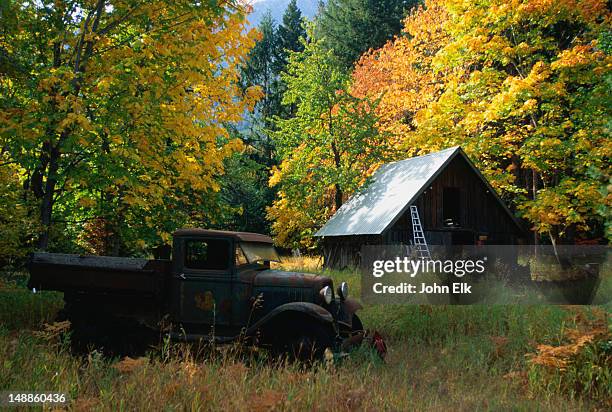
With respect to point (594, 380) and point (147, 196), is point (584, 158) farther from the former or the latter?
point (147, 196)

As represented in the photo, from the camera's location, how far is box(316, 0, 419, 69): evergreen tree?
4309cm

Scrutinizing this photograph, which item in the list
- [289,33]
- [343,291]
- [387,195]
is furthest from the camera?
[289,33]

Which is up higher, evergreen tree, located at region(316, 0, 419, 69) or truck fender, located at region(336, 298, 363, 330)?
evergreen tree, located at region(316, 0, 419, 69)

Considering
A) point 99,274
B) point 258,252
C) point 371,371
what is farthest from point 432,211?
point 99,274

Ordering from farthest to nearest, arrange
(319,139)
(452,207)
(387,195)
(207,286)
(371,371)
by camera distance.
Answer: (319,139) → (452,207) → (387,195) → (207,286) → (371,371)

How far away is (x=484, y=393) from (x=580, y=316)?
2630 mm

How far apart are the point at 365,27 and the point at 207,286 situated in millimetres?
40278

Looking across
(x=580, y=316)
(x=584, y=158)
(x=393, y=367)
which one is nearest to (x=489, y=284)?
(x=584, y=158)

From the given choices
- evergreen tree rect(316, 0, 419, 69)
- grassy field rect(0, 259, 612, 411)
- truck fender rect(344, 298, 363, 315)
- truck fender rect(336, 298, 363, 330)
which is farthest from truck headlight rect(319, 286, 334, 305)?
evergreen tree rect(316, 0, 419, 69)

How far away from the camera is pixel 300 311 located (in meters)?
7.35

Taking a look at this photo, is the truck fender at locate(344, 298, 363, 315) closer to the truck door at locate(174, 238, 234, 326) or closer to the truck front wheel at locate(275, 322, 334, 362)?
the truck front wheel at locate(275, 322, 334, 362)

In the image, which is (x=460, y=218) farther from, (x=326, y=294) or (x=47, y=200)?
(x=47, y=200)

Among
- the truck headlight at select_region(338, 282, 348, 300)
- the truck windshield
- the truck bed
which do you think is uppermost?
the truck windshield

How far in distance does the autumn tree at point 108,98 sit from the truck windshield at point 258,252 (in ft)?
8.88
